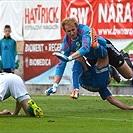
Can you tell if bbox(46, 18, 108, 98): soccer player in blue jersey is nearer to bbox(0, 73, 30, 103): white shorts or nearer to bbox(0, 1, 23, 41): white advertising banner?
bbox(0, 73, 30, 103): white shorts

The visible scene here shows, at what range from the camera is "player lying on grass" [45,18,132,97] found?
13.7m

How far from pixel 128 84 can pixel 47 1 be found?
13.3ft

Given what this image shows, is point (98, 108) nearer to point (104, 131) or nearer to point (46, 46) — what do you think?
point (104, 131)

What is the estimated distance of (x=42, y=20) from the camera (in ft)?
78.5

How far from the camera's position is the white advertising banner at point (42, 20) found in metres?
23.5

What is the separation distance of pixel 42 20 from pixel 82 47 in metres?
10.4

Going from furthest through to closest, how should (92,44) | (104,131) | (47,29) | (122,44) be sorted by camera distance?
(47,29) < (122,44) < (92,44) < (104,131)

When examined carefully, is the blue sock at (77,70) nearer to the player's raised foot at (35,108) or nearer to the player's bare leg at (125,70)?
the player's bare leg at (125,70)

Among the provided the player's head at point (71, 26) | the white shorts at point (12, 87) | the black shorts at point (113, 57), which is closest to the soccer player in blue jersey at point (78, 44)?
the player's head at point (71, 26)

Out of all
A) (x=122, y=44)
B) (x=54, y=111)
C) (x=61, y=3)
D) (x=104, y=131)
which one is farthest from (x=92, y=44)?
(x=61, y=3)

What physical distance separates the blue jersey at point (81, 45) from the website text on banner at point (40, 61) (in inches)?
349

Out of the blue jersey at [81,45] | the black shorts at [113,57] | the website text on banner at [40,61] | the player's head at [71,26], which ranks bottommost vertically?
the website text on banner at [40,61]

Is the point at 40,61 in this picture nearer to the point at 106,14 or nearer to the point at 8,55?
the point at 8,55

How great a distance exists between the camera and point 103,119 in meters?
12.1
